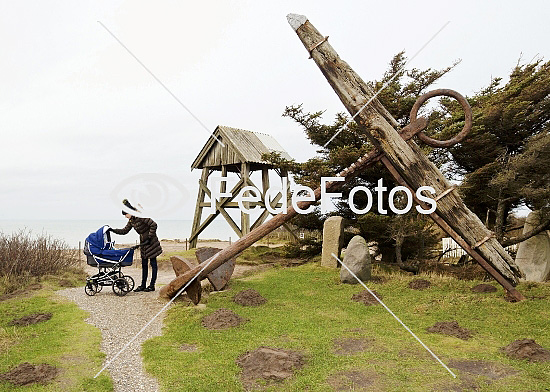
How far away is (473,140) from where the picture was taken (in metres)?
11.3

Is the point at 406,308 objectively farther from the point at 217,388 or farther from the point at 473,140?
the point at 473,140

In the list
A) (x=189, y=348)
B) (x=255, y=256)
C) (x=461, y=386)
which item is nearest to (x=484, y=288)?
(x=461, y=386)

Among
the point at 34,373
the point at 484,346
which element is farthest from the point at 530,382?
the point at 34,373

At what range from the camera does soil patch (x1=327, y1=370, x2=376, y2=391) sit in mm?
4754

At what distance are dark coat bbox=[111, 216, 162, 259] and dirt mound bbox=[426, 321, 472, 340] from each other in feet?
21.3

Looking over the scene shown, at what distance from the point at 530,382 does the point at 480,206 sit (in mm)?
8841

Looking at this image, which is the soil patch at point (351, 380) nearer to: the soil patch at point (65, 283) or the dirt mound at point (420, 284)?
the dirt mound at point (420, 284)

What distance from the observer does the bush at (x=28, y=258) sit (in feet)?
36.7

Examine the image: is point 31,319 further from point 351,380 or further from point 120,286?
point 351,380

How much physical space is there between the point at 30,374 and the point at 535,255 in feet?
37.8

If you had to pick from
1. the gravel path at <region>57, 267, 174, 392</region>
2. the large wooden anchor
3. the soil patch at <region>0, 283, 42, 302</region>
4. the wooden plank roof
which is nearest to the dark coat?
the gravel path at <region>57, 267, 174, 392</region>

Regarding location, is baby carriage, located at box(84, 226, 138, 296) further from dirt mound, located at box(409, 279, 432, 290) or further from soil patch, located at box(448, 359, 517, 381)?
soil patch, located at box(448, 359, 517, 381)

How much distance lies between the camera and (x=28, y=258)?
11.9 metres

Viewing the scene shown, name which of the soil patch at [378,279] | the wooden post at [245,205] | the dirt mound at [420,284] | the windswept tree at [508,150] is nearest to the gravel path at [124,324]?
the soil patch at [378,279]
